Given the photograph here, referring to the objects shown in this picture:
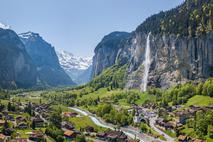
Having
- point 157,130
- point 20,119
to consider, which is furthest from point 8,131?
point 157,130

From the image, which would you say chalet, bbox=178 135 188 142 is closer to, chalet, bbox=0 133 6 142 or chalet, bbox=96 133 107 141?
chalet, bbox=96 133 107 141

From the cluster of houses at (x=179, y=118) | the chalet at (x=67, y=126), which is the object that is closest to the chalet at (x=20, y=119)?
the chalet at (x=67, y=126)

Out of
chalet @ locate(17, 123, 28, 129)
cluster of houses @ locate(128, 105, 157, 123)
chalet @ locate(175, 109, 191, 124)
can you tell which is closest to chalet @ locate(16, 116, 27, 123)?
chalet @ locate(17, 123, 28, 129)

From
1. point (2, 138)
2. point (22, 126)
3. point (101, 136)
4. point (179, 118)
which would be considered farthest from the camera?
point (179, 118)

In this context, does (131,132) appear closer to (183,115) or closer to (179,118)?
(179,118)

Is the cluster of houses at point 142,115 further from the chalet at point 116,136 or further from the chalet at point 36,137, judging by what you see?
the chalet at point 36,137

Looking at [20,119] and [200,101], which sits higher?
[200,101]

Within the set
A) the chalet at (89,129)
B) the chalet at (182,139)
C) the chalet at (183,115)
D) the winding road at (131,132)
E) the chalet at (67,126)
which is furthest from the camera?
the chalet at (183,115)

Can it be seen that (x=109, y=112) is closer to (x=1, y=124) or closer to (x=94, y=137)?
(x=94, y=137)
